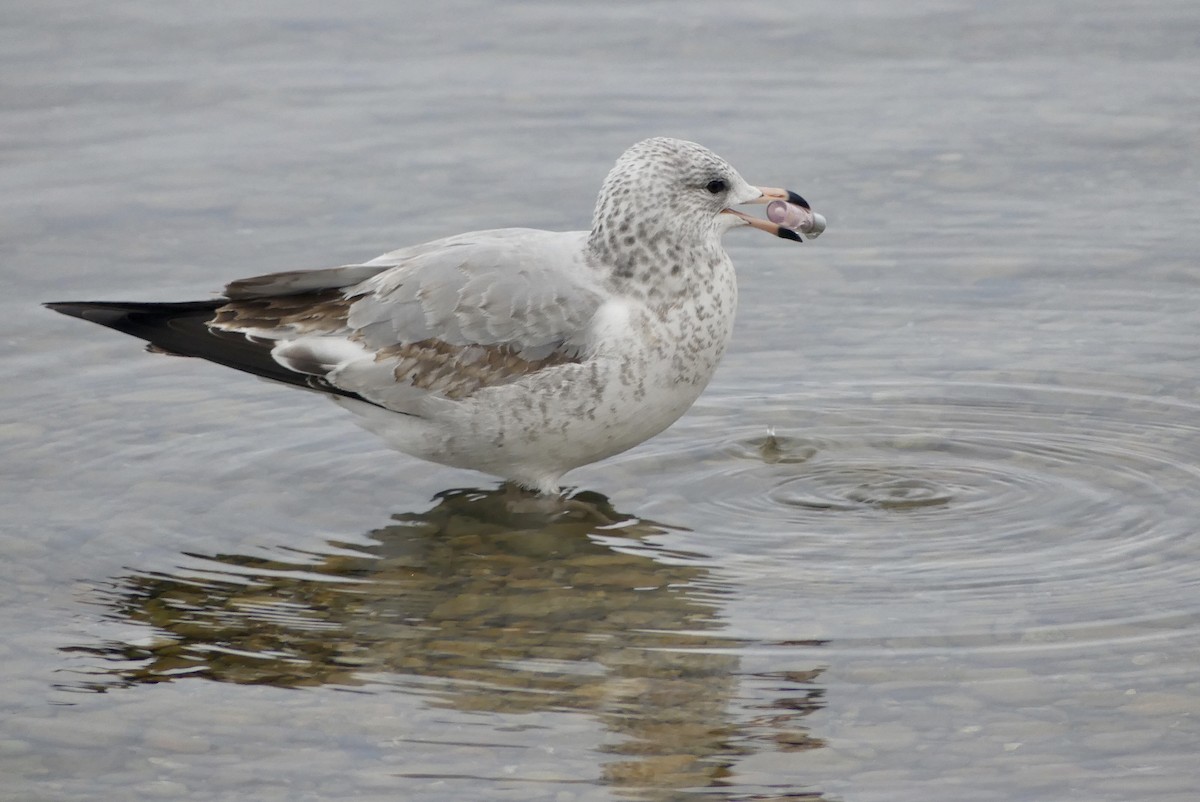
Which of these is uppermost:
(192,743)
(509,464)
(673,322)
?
(673,322)

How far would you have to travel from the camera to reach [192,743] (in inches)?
209

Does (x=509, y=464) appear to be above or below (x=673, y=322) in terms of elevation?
below

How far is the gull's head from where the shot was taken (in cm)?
674

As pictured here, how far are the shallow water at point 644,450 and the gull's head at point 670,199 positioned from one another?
0.99 meters

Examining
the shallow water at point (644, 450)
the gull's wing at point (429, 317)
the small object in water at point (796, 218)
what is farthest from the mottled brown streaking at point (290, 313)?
the small object in water at point (796, 218)

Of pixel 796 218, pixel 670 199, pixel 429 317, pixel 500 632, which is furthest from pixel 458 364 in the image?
pixel 796 218

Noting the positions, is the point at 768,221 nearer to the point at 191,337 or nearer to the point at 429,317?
the point at 429,317

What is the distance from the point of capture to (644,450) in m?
7.45

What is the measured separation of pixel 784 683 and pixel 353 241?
461 cm

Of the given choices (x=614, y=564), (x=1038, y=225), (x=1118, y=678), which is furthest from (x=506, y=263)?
(x=1038, y=225)

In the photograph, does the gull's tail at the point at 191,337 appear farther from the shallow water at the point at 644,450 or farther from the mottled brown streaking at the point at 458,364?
the shallow water at the point at 644,450

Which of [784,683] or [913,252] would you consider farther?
[913,252]

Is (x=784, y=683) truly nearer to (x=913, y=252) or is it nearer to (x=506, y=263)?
(x=506, y=263)

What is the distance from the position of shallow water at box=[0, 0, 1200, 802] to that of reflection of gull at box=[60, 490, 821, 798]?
2 cm
